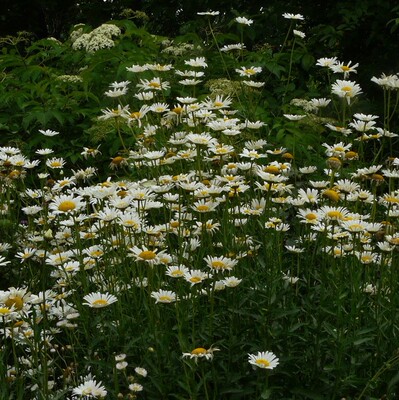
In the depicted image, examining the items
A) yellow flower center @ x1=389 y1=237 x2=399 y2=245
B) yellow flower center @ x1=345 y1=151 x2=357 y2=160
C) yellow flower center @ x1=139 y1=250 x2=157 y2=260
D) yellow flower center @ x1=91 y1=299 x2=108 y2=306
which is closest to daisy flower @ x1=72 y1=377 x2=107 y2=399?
yellow flower center @ x1=91 y1=299 x2=108 y2=306

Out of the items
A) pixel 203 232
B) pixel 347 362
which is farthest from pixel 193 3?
pixel 347 362

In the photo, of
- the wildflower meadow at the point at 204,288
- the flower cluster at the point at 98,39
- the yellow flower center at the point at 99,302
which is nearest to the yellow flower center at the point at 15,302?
the wildflower meadow at the point at 204,288

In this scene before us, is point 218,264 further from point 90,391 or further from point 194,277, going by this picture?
point 90,391

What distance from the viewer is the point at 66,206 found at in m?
2.64

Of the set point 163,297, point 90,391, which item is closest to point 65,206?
point 163,297


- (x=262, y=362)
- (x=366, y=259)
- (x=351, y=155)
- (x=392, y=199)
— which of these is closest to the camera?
(x=262, y=362)

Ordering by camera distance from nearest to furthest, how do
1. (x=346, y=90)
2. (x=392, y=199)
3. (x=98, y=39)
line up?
(x=392, y=199) → (x=346, y=90) → (x=98, y=39)

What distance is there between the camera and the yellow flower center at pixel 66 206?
2.62 m

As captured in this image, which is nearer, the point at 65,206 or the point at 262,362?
the point at 262,362

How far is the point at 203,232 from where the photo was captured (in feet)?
9.20

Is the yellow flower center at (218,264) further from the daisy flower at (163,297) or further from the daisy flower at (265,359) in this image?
the daisy flower at (265,359)

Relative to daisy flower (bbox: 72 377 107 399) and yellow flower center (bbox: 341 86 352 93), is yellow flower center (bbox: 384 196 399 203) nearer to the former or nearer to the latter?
yellow flower center (bbox: 341 86 352 93)

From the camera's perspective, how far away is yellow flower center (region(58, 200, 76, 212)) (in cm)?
262

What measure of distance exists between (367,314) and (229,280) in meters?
0.49
